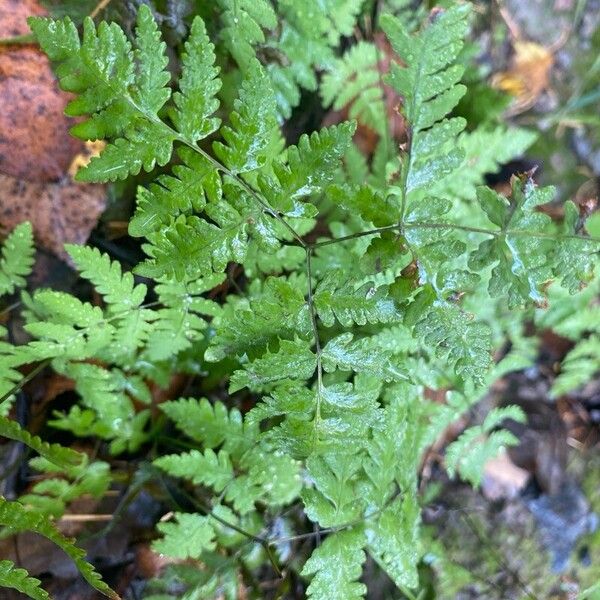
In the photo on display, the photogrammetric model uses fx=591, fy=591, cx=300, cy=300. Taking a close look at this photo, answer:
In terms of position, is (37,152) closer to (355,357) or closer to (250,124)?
(250,124)

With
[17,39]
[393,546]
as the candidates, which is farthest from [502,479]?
[17,39]

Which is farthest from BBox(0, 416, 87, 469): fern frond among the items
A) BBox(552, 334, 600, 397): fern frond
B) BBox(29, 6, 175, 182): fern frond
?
BBox(552, 334, 600, 397): fern frond

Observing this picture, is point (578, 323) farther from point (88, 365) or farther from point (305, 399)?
point (88, 365)

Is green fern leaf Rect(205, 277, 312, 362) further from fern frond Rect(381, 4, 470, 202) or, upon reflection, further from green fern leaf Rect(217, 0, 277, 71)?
green fern leaf Rect(217, 0, 277, 71)

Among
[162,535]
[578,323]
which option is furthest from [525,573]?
[162,535]

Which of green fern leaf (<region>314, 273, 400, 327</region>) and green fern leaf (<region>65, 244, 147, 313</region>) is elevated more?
green fern leaf (<region>314, 273, 400, 327</region>)
